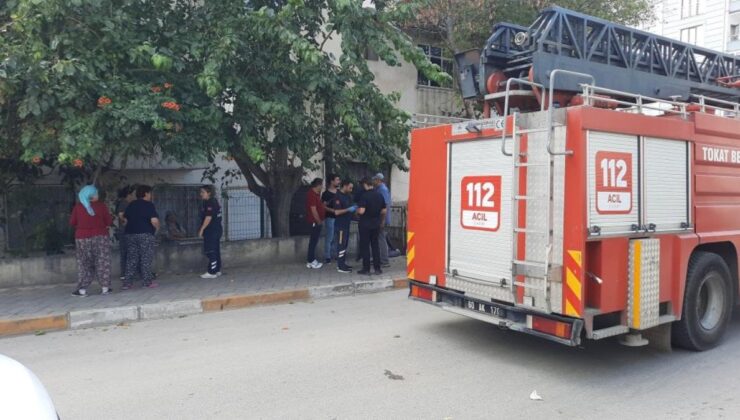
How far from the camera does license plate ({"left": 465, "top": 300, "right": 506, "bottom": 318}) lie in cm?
546

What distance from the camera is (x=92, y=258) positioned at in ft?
27.6

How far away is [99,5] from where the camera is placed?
749 cm

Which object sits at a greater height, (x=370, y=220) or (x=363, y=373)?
(x=370, y=220)

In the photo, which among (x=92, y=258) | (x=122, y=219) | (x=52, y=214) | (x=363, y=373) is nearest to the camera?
(x=363, y=373)

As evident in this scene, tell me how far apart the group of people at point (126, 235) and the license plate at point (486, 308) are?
5523mm

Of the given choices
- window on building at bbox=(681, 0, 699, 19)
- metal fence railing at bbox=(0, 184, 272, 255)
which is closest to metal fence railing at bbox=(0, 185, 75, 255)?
metal fence railing at bbox=(0, 184, 272, 255)

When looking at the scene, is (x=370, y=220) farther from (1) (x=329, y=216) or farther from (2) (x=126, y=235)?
(2) (x=126, y=235)

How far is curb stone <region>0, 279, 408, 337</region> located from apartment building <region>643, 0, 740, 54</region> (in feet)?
121

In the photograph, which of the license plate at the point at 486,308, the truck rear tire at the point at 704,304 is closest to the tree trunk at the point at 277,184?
the license plate at the point at 486,308

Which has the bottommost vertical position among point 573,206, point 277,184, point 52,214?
point 52,214

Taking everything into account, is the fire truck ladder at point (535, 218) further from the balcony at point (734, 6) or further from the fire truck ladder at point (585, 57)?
the balcony at point (734, 6)

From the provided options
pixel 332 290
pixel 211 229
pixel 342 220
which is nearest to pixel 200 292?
pixel 211 229

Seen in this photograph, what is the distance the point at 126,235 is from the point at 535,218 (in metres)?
6.65

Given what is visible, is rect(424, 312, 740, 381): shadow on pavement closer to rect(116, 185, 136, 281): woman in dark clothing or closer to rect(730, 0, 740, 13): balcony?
rect(116, 185, 136, 281): woman in dark clothing
